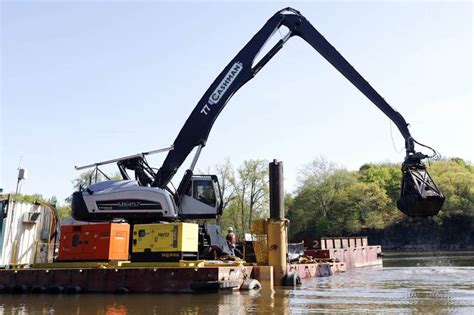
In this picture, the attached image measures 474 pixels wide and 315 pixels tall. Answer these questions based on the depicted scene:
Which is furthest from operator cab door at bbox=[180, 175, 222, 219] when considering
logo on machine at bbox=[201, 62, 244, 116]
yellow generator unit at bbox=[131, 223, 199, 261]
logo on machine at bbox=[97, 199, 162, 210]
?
yellow generator unit at bbox=[131, 223, 199, 261]

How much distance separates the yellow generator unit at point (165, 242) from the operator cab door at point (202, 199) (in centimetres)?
333

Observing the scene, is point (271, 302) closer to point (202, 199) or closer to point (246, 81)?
point (202, 199)

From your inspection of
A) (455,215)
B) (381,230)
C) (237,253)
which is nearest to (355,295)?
(237,253)

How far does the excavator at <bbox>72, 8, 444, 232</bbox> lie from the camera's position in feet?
59.2

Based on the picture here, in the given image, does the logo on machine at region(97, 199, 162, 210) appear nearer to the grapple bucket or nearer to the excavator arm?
the excavator arm

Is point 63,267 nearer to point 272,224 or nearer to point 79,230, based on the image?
point 79,230

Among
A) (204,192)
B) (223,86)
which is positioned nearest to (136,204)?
(204,192)

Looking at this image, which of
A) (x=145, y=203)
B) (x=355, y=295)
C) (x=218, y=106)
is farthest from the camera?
(x=218, y=106)

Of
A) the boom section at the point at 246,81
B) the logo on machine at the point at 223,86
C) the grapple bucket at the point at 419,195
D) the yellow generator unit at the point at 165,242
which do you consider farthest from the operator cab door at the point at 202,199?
the grapple bucket at the point at 419,195

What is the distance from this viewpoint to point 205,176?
20.4m

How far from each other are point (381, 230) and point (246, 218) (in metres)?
35.3

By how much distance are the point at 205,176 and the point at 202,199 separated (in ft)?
3.26

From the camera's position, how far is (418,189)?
1745 centimetres

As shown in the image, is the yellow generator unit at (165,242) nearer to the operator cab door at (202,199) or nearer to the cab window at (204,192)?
the operator cab door at (202,199)
